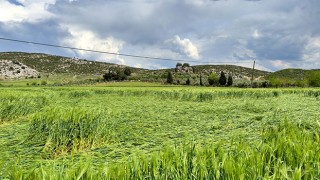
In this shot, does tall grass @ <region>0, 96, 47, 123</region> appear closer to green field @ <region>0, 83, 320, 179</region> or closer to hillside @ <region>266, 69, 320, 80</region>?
green field @ <region>0, 83, 320, 179</region>

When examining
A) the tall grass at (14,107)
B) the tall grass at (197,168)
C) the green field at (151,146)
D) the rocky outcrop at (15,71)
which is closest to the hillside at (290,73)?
the rocky outcrop at (15,71)

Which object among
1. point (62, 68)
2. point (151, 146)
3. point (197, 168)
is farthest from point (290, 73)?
point (197, 168)

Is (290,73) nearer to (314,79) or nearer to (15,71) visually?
(314,79)

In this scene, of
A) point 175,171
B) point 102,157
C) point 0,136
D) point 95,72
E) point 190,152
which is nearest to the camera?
point 175,171

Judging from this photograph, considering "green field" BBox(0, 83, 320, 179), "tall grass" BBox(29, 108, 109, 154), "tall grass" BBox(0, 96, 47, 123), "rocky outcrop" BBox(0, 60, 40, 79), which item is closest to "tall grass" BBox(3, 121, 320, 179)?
"green field" BBox(0, 83, 320, 179)

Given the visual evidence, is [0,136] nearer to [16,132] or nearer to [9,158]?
[16,132]

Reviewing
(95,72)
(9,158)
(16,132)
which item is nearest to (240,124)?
(9,158)

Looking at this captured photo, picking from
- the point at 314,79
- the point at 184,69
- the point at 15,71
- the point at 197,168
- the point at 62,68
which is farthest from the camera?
the point at 184,69

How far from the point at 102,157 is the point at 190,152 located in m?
2.00

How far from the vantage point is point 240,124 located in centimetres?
782

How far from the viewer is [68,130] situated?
6.77m

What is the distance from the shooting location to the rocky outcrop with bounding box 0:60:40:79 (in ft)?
466

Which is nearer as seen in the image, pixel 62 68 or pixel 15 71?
pixel 15 71

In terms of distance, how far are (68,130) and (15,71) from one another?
156635 mm
